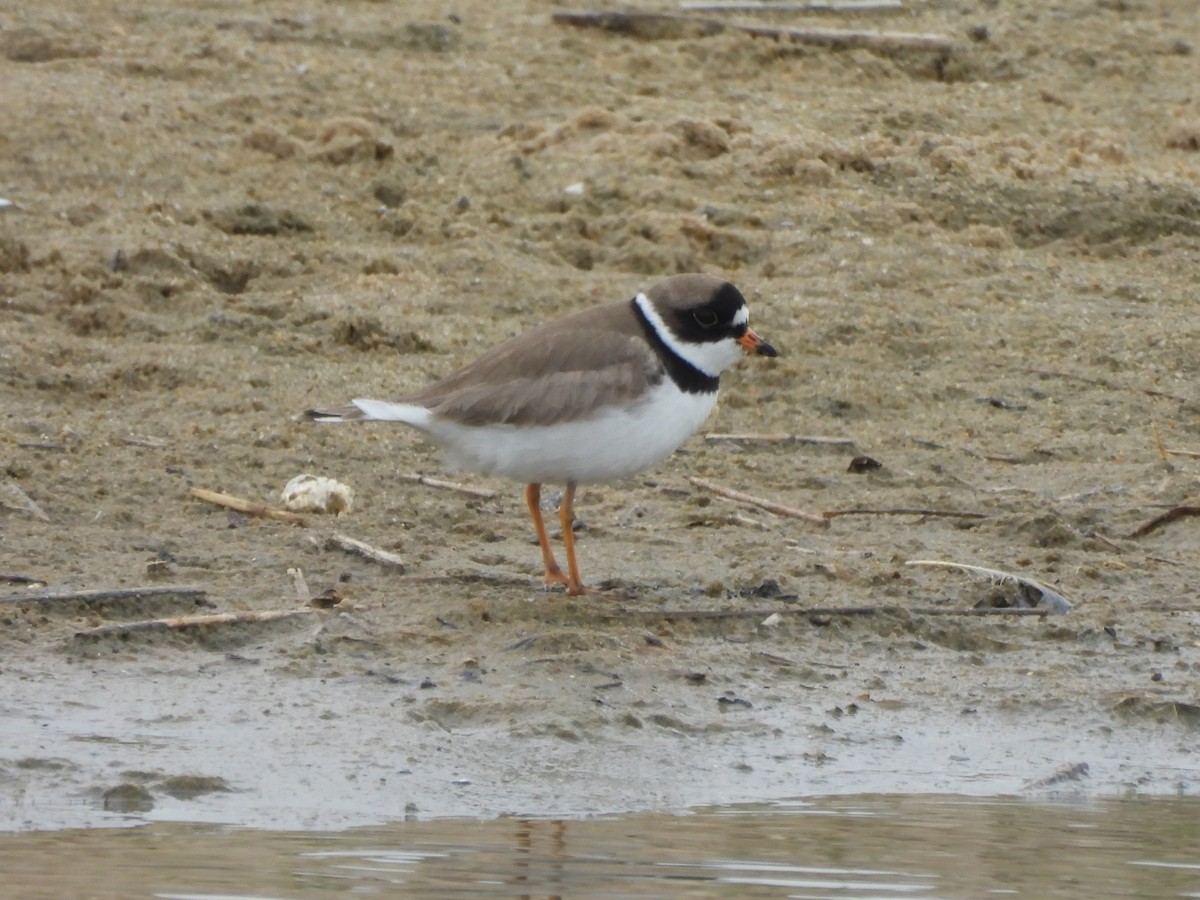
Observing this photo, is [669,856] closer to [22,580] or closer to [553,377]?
[553,377]

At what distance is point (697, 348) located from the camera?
6.80m

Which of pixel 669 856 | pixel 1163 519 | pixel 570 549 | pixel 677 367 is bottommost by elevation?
pixel 669 856

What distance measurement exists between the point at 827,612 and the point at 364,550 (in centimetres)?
154

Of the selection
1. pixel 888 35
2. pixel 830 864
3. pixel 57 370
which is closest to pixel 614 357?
pixel 830 864

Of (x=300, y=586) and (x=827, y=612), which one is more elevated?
(x=300, y=586)

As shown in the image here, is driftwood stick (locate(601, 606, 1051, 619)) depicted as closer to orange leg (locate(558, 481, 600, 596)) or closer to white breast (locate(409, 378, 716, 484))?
orange leg (locate(558, 481, 600, 596))

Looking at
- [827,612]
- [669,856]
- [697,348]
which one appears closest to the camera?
[669,856]

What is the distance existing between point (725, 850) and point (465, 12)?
801 centimetres

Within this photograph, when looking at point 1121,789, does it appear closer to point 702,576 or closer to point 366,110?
point 702,576

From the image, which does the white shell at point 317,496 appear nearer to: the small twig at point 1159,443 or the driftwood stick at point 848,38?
the small twig at point 1159,443

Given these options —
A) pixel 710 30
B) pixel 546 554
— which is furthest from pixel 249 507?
pixel 710 30

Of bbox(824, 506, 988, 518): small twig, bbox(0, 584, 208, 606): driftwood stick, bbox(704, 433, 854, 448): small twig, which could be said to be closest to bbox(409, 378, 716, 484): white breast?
bbox(0, 584, 208, 606): driftwood stick

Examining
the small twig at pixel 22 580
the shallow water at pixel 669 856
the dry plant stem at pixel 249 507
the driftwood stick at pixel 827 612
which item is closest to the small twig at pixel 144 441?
the dry plant stem at pixel 249 507

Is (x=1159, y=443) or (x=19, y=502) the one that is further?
(x=1159, y=443)
